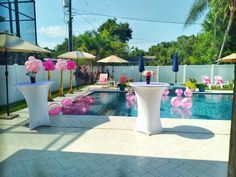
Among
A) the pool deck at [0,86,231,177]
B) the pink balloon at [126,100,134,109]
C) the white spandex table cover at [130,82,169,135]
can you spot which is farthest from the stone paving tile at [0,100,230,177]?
the pink balloon at [126,100,134,109]

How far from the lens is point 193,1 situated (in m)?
14.8

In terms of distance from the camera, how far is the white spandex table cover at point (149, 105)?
4.70m

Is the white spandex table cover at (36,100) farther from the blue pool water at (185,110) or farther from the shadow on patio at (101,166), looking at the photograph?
the blue pool water at (185,110)

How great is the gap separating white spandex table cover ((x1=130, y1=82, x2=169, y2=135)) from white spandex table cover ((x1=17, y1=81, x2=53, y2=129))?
2266 mm

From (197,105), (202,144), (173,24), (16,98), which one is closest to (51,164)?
(202,144)

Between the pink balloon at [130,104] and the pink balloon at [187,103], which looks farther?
Result: the pink balloon at [130,104]

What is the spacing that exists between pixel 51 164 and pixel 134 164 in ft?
4.26

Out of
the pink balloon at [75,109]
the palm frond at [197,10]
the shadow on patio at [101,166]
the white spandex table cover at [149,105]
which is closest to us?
the shadow on patio at [101,166]

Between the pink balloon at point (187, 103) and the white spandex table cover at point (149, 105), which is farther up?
the white spandex table cover at point (149, 105)

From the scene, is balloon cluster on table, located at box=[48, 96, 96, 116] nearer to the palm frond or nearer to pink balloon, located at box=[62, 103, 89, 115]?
pink balloon, located at box=[62, 103, 89, 115]

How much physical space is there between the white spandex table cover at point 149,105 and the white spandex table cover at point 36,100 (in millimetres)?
2266

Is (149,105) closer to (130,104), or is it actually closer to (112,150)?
(112,150)

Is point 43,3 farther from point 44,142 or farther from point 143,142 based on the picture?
point 143,142

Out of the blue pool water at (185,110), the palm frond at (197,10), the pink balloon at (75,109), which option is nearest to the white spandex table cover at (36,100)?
the pink balloon at (75,109)
